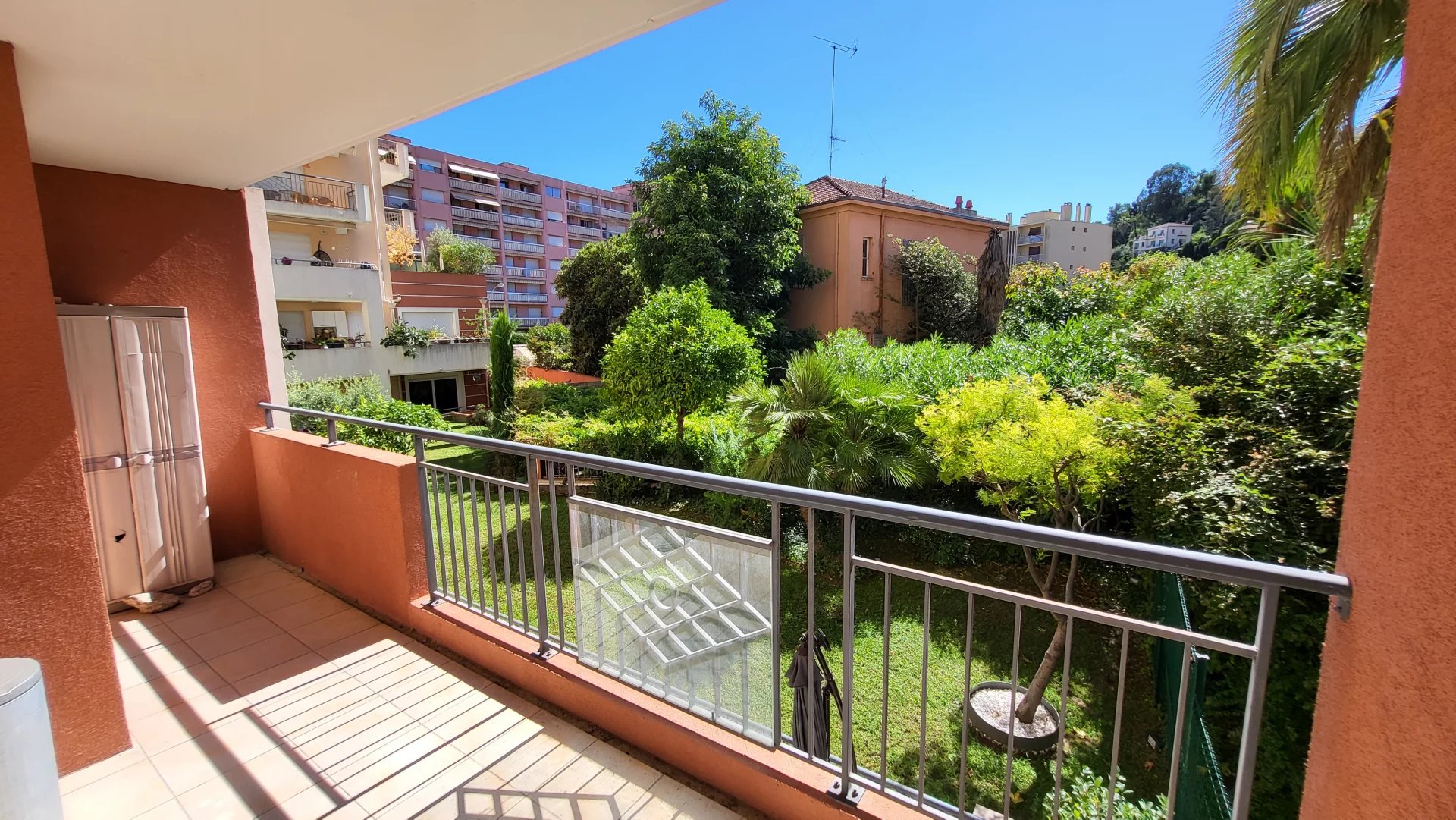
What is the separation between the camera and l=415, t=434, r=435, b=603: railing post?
3.18m

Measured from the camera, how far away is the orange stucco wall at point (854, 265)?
56.1 feet

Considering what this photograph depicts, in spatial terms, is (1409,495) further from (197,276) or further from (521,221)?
(521,221)

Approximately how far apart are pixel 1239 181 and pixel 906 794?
470 cm

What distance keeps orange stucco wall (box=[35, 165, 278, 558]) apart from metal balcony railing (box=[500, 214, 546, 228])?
46026 mm

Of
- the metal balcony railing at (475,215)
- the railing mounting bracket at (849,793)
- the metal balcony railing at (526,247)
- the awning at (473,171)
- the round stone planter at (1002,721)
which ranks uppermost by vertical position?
the awning at (473,171)

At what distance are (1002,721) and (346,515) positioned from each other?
4.87m

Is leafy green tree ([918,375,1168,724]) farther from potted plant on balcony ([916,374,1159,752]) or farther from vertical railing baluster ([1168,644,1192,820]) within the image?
vertical railing baluster ([1168,644,1192,820])

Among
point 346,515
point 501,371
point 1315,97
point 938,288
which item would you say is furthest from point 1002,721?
point 938,288

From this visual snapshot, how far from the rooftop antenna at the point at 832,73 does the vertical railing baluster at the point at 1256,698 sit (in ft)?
56.9

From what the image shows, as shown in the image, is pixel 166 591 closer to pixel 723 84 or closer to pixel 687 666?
pixel 687 666

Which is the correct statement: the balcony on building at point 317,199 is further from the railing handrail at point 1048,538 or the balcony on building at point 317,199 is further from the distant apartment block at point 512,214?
the railing handrail at point 1048,538

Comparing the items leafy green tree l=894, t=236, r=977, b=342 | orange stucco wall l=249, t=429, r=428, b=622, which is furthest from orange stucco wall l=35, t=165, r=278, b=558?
leafy green tree l=894, t=236, r=977, b=342

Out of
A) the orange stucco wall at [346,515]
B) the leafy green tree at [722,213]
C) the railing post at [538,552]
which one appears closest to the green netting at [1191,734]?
the railing post at [538,552]

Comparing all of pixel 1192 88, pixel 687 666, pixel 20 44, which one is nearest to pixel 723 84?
pixel 1192 88
